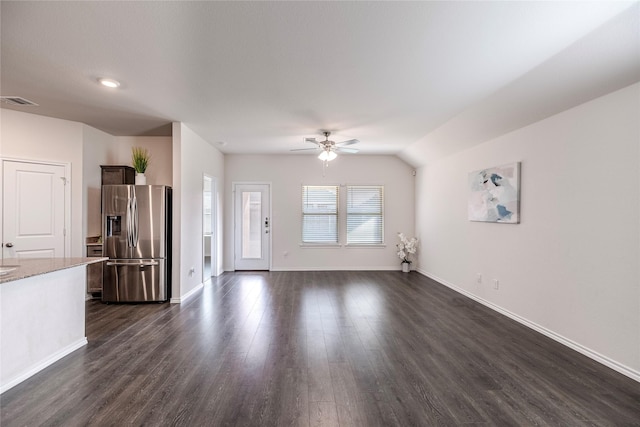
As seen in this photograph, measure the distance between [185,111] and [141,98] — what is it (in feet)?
1.81

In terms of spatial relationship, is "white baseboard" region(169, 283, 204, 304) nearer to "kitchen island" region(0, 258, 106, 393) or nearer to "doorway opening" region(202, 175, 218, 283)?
"doorway opening" region(202, 175, 218, 283)

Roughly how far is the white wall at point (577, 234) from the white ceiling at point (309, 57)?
307 mm

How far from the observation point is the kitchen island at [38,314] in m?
2.23

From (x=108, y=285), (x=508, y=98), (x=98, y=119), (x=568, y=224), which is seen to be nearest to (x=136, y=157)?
(x=98, y=119)

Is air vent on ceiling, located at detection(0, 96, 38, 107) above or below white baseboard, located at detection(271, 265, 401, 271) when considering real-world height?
above

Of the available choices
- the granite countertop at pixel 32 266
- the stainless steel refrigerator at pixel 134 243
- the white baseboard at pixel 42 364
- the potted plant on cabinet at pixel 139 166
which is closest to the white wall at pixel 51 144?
the stainless steel refrigerator at pixel 134 243

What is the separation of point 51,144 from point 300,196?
434cm

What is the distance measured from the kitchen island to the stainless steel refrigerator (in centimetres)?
132

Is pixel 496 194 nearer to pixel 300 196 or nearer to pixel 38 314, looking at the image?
pixel 300 196

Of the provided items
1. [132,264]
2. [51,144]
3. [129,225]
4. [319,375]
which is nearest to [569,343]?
[319,375]

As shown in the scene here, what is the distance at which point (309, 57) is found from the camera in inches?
98.7

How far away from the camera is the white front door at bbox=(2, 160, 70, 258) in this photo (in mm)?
3840

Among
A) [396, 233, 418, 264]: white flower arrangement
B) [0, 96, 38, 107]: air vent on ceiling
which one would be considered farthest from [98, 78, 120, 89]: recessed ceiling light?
[396, 233, 418, 264]: white flower arrangement

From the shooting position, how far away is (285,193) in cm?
680
